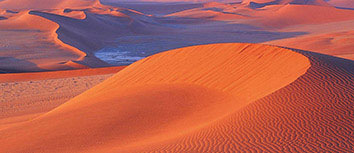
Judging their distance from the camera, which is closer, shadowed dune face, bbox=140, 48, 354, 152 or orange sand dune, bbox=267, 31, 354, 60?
shadowed dune face, bbox=140, 48, 354, 152

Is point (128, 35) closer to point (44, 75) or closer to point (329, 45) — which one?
point (329, 45)

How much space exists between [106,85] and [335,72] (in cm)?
605

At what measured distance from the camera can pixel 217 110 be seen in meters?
7.12

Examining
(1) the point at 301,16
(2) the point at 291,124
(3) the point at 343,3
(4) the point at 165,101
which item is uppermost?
(2) the point at 291,124

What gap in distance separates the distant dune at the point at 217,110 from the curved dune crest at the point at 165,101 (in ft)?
0.06

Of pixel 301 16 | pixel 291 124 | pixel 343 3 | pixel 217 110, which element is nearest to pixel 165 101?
pixel 217 110

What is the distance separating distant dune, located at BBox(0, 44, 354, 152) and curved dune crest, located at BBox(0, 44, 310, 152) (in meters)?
0.02

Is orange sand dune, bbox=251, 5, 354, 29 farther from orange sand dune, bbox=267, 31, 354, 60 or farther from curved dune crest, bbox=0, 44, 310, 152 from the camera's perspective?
curved dune crest, bbox=0, 44, 310, 152

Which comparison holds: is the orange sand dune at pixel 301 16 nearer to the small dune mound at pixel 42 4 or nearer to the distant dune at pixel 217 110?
the small dune mound at pixel 42 4

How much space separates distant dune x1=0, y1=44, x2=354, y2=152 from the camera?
5.15 m

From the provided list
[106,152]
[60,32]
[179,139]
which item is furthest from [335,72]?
[60,32]

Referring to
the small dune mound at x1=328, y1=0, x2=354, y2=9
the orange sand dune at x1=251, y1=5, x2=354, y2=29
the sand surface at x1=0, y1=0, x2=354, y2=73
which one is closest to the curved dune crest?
the sand surface at x1=0, y1=0, x2=354, y2=73

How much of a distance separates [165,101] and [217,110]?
1.36 m

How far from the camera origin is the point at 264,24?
50.0 m
